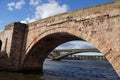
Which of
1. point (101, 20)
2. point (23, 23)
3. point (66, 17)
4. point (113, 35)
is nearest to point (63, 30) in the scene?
point (66, 17)

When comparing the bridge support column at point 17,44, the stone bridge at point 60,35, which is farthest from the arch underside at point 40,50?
the bridge support column at point 17,44

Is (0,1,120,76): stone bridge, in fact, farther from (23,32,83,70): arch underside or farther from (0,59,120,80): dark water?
(0,59,120,80): dark water

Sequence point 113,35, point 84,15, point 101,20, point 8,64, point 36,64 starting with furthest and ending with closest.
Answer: point 36,64 → point 8,64 → point 84,15 → point 101,20 → point 113,35

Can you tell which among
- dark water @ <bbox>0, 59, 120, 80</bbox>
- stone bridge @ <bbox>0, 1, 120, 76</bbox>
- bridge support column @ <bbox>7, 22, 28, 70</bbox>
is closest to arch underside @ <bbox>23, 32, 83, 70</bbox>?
stone bridge @ <bbox>0, 1, 120, 76</bbox>

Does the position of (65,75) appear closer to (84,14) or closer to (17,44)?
(17,44)

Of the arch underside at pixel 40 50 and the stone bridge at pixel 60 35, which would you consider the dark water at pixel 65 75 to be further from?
the stone bridge at pixel 60 35

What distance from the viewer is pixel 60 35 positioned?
15.2 meters

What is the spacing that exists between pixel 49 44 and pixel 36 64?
2.81 m

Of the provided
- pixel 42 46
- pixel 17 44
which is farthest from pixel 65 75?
pixel 17 44

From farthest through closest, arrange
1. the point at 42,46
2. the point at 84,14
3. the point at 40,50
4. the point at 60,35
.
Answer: the point at 40,50
the point at 42,46
the point at 60,35
the point at 84,14

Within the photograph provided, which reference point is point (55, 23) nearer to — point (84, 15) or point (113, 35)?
point (84, 15)

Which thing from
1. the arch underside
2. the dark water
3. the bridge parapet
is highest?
the bridge parapet

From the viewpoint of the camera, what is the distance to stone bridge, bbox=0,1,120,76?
404 inches

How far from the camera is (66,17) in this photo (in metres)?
13.8
